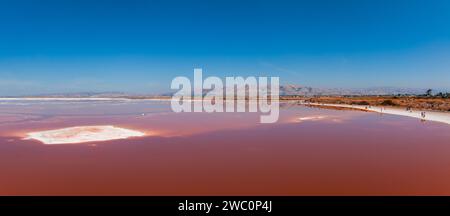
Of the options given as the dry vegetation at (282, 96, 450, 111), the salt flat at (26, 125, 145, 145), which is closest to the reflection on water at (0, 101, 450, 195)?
the salt flat at (26, 125, 145, 145)

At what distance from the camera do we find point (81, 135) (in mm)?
17969

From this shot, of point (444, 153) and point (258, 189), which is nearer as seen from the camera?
point (258, 189)

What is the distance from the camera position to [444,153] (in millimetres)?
13031

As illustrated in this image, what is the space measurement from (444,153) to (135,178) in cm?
1091

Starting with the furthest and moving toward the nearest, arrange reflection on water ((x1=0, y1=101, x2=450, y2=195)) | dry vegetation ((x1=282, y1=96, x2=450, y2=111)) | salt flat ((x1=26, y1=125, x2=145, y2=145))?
dry vegetation ((x1=282, y1=96, x2=450, y2=111))
salt flat ((x1=26, y1=125, x2=145, y2=145))
reflection on water ((x1=0, y1=101, x2=450, y2=195))

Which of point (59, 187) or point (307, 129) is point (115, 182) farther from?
point (307, 129)

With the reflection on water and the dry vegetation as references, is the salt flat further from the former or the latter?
the dry vegetation

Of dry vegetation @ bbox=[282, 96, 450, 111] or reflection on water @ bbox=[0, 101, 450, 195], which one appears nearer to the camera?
reflection on water @ bbox=[0, 101, 450, 195]

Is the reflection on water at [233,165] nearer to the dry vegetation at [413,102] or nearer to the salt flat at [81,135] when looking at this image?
the salt flat at [81,135]

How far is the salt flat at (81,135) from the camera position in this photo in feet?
53.6

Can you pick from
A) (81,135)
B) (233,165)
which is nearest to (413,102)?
(81,135)

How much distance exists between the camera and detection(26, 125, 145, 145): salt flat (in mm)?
16344
